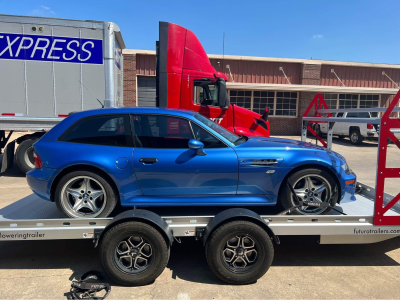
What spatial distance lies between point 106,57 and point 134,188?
5.27 metres

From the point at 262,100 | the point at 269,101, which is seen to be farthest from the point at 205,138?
the point at 269,101

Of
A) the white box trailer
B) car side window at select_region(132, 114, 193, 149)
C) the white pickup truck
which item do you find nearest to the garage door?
the white pickup truck

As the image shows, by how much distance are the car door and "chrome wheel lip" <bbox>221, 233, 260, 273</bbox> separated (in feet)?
1.99

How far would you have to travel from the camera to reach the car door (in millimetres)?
3480

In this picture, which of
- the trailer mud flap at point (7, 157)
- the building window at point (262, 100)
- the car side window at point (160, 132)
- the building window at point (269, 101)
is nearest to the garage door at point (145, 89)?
the building window at point (269, 101)

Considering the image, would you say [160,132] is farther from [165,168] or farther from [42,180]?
[42,180]

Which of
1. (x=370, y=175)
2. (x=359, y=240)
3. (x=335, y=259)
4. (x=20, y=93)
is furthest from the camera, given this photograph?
(x=370, y=175)

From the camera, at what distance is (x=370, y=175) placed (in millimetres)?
8914

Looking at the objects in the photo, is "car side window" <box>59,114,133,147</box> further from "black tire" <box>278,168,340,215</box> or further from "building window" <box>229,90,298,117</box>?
"building window" <box>229,90,298,117</box>

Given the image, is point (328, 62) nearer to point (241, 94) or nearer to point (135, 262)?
point (241, 94)

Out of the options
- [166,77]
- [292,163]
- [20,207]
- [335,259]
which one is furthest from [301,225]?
[166,77]

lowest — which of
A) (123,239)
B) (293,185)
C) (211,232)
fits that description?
(123,239)

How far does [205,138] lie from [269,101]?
17871 mm

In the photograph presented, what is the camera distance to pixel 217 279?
11.0 ft
